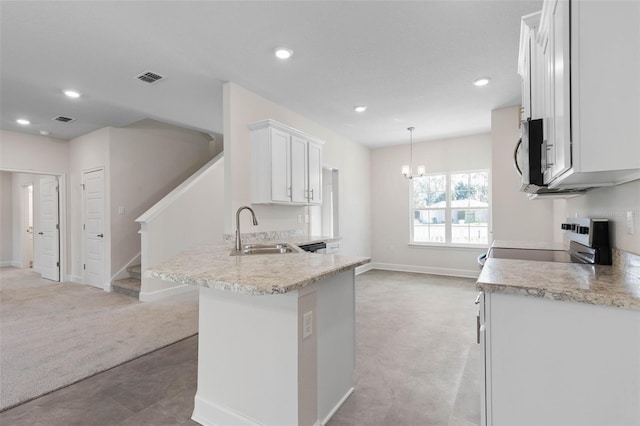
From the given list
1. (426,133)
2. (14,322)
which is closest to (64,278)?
(14,322)

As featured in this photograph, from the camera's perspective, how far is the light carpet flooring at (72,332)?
2.39m

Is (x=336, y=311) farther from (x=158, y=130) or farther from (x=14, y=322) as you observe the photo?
(x=158, y=130)

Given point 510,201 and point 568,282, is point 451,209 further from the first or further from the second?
point 568,282

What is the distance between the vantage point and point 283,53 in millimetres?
2814

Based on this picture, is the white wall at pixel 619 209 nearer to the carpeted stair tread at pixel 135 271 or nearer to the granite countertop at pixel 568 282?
the granite countertop at pixel 568 282

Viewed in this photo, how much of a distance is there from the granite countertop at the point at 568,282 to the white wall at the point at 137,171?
553 centimetres

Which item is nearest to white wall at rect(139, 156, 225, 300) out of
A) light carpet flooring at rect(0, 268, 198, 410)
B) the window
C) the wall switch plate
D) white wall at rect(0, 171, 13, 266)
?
light carpet flooring at rect(0, 268, 198, 410)

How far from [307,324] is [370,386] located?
104 cm

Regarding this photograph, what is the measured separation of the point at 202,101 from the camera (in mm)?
3994

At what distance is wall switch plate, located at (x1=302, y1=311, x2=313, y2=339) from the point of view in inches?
60.1

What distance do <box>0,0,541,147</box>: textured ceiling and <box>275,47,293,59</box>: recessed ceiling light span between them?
0.21 ft

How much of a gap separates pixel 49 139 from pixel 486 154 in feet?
26.7

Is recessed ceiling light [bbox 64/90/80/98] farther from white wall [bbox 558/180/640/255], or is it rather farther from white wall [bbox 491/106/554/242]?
white wall [bbox 491/106/554/242]

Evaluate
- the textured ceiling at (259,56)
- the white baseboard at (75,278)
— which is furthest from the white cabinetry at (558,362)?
the white baseboard at (75,278)
